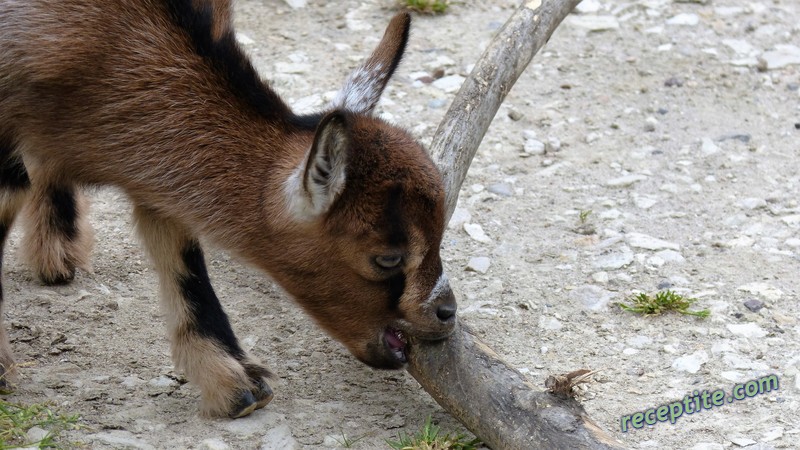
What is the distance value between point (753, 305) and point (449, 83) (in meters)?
3.03

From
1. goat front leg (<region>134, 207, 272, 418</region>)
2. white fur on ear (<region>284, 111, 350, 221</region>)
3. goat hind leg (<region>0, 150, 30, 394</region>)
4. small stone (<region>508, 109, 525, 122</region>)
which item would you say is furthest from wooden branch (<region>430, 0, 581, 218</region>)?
goat hind leg (<region>0, 150, 30, 394</region>)

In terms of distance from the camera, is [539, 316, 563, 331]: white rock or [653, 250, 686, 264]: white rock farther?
[653, 250, 686, 264]: white rock

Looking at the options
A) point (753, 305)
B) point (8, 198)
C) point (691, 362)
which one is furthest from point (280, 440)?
point (753, 305)

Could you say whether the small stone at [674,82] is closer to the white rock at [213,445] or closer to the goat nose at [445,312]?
the goat nose at [445,312]

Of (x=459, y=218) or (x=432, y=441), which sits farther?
(x=459, y=218)

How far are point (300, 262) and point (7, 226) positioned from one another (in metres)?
1.59

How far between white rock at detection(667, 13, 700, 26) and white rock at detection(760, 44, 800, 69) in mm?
666

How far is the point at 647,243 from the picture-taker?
6.62m

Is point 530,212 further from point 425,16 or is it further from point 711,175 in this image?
point 425,16

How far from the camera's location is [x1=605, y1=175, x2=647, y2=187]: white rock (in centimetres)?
724

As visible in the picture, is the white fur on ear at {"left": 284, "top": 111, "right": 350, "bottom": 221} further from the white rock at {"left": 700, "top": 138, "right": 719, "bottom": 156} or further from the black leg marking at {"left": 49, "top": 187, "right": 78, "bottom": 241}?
the white rock at {"left": 700, "top": 138, "right": 719, "bottom": 156}

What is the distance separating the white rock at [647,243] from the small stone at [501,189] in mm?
847

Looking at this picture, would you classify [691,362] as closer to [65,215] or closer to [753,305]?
[753,305]

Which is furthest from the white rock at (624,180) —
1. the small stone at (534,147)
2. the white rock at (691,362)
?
the white rock at (691,362)
